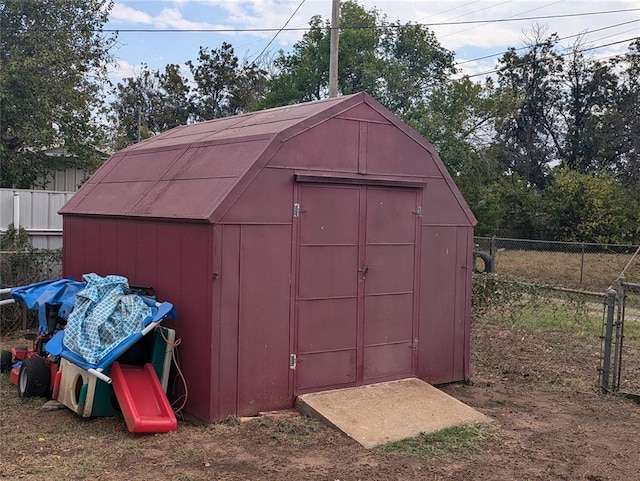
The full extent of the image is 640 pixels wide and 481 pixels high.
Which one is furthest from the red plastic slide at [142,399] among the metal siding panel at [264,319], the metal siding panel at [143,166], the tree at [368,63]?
the tree at [368,63]

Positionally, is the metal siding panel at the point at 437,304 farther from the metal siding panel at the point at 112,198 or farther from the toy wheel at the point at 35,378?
the toy wheel at the point at 35,378

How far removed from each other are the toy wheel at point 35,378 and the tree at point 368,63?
2017 cm

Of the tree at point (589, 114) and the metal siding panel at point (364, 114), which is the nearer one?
the metal siding panel at point (364, 114)

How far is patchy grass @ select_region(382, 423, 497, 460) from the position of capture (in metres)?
5.41

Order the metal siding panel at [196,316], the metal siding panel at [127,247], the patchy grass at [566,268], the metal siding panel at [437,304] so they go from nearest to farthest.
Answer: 1. the metal siding panel at [196,316]
2. the metal siding panel at [127,247]
3. the metal siding panel at [437,304]
4. the patchy grass at [566,268]

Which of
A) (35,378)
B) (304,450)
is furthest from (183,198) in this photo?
(304,450)

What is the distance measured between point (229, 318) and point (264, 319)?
1.25 ft

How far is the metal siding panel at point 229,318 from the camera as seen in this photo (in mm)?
5938

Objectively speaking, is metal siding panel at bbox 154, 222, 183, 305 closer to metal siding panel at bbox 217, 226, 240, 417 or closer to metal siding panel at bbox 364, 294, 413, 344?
metal siding panel at bbox 217, 226, 240, 417

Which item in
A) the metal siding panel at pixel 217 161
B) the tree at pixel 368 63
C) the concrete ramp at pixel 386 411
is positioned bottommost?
the concrete ramp at pixel 386 411

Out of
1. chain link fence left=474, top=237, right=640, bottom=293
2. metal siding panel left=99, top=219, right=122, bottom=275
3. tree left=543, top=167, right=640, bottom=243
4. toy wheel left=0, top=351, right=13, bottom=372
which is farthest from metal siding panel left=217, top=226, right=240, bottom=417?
tree left=543, top=167, right=640, bottom=243

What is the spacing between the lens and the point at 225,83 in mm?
37125

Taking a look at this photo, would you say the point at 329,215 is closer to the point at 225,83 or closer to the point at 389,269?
the point at 389,269

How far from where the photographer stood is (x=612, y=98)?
3481 centimetres
